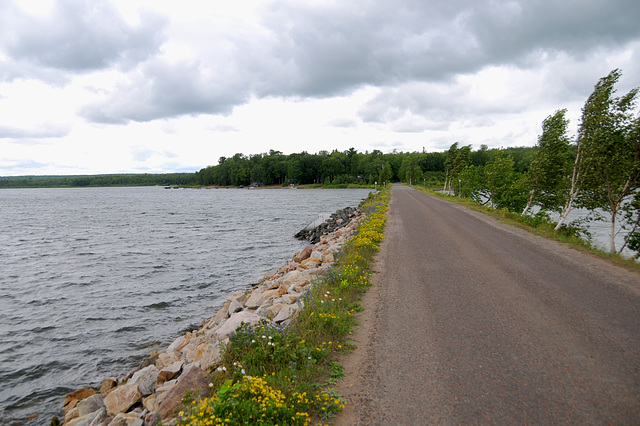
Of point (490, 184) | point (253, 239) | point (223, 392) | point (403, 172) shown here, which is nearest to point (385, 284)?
point (223, 392)

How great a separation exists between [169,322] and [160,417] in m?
8.49

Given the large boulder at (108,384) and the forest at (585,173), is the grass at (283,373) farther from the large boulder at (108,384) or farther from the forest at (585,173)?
the forest at (585,173)

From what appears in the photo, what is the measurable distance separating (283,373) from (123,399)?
3.96m

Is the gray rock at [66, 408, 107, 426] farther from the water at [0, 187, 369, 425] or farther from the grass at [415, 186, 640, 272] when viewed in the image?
the grass at [415, 186, 640, 272]

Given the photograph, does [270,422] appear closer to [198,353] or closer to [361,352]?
[361,352]

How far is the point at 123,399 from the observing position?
618cm

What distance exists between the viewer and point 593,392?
402cm

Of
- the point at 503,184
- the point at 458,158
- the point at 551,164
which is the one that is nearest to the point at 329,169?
the point at 458,158

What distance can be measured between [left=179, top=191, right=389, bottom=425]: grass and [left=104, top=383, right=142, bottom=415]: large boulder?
2.60 metres

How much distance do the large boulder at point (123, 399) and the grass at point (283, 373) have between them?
102 inches

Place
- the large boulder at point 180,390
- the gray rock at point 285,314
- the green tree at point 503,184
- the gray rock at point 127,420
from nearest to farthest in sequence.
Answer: the large boulder at point 180,390, the gray rock at point 127,420, the gray rock at point 285,314, the green tree at point 503,184

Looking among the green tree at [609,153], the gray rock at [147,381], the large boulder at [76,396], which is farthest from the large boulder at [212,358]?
the green tree at [609,153]

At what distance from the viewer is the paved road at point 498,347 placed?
3807mm

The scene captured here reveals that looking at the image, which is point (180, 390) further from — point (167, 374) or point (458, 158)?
point (458, 158)
